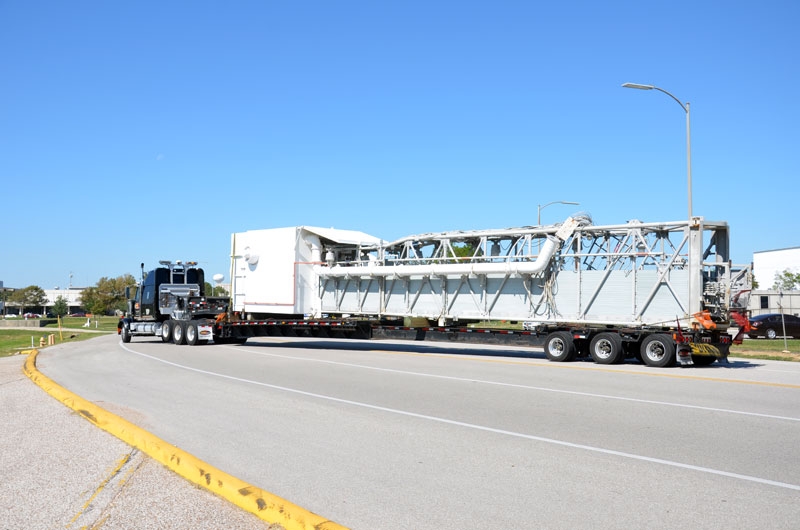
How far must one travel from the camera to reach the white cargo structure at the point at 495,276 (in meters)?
17.4

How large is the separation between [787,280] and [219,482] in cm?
7324

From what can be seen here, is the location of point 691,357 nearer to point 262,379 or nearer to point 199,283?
point 262,379

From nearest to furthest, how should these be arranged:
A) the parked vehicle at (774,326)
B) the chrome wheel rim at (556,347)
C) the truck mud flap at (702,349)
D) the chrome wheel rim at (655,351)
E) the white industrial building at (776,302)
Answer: the truck mud flap at (702,349) → the chrome wheel rim at (655,351) → the chrome wheel rim at (556,347) → the parked vehicle at (774,326) → the white industrial building at (776,302)

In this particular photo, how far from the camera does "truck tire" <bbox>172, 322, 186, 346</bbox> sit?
2788cm

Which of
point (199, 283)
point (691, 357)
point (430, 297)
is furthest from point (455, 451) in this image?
point (199, 283)

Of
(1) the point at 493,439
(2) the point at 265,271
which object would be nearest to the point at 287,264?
(2) the point at 265,271

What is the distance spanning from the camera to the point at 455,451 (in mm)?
7512

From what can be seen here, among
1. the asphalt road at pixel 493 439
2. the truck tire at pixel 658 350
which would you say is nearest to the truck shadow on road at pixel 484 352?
the truck tire at pixel 658 350

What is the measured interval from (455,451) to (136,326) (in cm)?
2717

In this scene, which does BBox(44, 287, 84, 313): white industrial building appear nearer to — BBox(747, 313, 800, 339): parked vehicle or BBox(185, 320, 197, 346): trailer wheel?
BBox(185, 320, 197, 346): trailer wheel

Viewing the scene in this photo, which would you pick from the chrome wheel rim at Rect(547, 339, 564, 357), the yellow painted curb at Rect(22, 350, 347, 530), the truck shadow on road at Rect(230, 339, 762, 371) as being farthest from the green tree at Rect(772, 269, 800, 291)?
the yellow painted curb at Rect(22, 350, 347, 530)

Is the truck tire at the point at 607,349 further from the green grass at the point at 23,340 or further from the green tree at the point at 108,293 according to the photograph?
the green tree at the point at 108,293

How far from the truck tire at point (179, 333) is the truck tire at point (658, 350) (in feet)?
60.9

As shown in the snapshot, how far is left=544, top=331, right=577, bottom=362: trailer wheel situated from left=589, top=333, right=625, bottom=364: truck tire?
56cm
